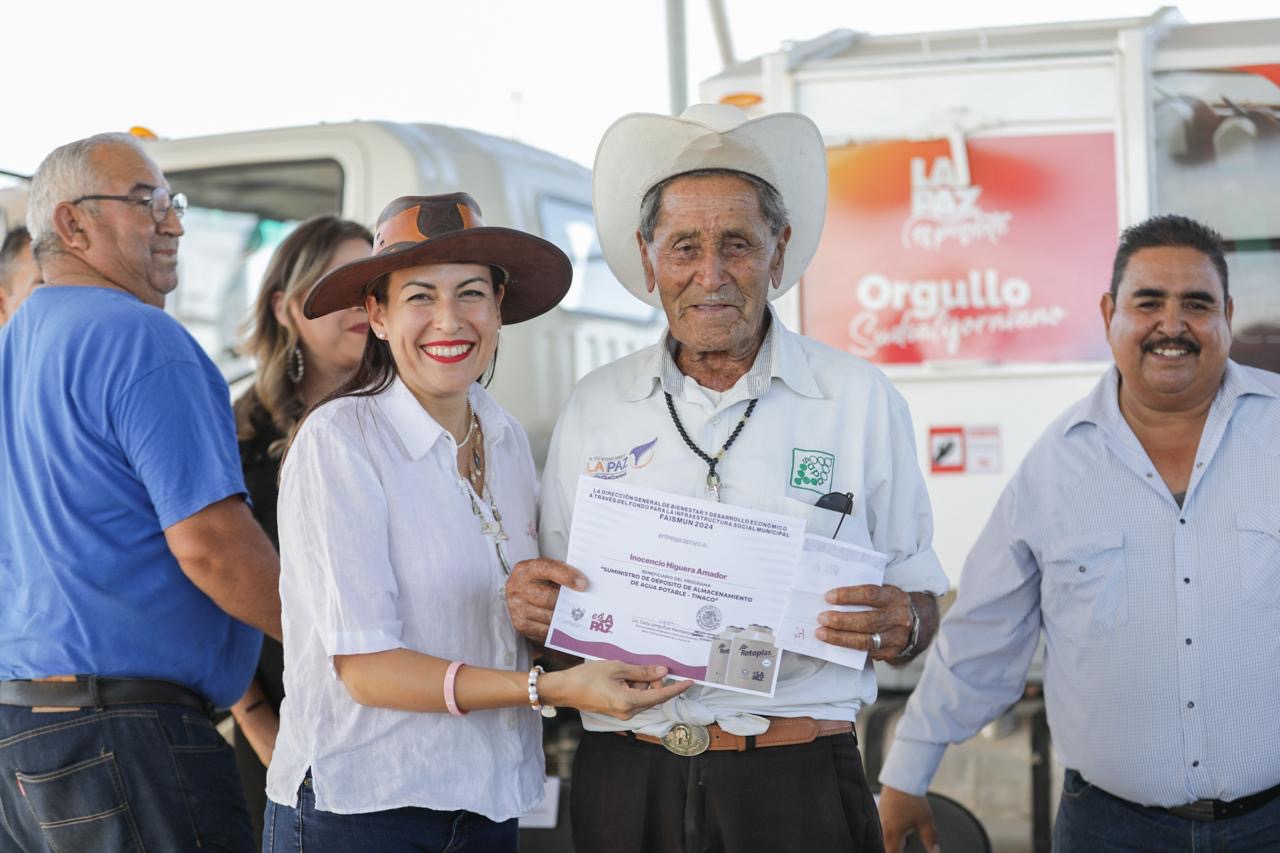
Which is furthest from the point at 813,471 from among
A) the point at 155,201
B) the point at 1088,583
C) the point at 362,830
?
the point at 155,201

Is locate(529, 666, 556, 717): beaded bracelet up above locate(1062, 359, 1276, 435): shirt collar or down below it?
below

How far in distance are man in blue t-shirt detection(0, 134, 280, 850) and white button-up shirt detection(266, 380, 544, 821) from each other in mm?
449

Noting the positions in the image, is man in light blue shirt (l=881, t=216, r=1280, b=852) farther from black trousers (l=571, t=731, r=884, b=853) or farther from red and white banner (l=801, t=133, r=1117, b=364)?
red and white banner (l=801, t=133, r=1117, b=364)

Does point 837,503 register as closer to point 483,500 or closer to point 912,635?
point 912,635

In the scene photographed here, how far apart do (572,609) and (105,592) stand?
109cm

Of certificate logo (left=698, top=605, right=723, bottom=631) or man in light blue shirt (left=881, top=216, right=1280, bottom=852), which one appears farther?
man in light blue shirt (left=881, top=216, right=1280, bottom=852)

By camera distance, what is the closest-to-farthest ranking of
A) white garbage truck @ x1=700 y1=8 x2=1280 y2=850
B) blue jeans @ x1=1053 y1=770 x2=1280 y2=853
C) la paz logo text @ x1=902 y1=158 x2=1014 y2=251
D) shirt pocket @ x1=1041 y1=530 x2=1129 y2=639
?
blue jeans @ x1=1053 y1=770 x2=1280 y2=853 → shirt pocket @ x1=1041 y1=530 x2=1129 y2=639 → white garbage truck @ x1=700 y1=8 x2=1280 y2=850 → la paz logo text @ x1=902 y1=158 x2=1014 y2=251

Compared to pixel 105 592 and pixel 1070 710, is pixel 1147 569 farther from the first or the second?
pixel 105 592

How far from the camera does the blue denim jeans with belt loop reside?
7.95 feet

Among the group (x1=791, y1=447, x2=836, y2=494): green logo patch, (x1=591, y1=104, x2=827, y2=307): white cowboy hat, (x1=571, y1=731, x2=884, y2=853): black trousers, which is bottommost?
(x1=571, y1=731, x2=884, y2=853): black trousers

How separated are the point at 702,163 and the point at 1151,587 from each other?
143cm

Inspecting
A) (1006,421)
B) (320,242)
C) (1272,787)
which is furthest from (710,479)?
(1006,421)

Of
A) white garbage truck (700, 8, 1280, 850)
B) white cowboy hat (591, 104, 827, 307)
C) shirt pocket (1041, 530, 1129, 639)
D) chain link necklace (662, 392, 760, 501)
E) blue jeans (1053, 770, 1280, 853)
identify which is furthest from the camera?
white garbage truck (700, 8, 1280, 850)

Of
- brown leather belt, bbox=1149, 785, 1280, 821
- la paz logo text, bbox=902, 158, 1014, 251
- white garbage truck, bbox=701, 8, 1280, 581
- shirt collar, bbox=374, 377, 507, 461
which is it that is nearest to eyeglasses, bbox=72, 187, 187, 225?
shirt collar, bbox=374, 377, 507, 461
